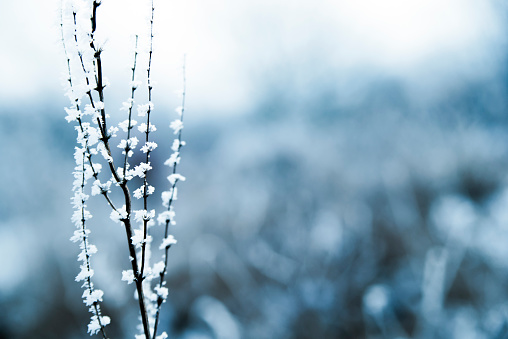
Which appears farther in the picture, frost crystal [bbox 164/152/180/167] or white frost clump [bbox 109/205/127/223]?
frost crystal [bbox 164/152/180/167]

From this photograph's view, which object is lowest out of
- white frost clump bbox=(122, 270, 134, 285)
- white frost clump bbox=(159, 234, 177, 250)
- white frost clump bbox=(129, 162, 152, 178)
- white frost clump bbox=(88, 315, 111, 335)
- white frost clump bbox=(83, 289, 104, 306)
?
white frost clump bbox=(88, 315, 111, 335)

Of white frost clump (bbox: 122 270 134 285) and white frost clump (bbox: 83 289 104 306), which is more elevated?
white frost clump (bbox: 122 270 134 285)

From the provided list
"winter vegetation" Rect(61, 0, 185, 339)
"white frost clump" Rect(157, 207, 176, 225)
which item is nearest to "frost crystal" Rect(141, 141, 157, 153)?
"winter vegetation" Rect(61, 0, 185, 339)

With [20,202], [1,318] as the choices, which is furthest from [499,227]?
[20,202]

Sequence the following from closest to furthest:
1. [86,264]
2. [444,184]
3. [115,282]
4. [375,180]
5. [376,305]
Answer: [86,264] < [376,305] < [115,282] < [444,184] < [375,180]

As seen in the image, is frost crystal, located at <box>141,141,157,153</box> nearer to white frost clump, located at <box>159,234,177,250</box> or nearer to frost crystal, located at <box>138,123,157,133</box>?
frost crystal, located at <box>138,123,157,133</box>

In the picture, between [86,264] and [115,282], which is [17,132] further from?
[86,264]

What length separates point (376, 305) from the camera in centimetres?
187

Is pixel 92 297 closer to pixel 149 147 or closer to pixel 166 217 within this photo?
pixel 166 217

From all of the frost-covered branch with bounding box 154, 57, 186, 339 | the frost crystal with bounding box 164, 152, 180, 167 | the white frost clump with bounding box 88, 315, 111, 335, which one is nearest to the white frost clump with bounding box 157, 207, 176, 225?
the frost-covered branch with bounding box 154, 57, 186, 339

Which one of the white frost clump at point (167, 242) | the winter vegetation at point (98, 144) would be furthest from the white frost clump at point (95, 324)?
the white frost clump at point (167, 242)

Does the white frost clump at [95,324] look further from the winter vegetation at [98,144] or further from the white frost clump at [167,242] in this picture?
the white frost clump at [167,242]

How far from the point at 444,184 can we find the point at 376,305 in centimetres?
423

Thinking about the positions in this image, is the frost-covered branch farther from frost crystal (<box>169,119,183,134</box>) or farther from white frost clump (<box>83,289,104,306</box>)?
white frost clump (<box>83,289,104,306</box>)
